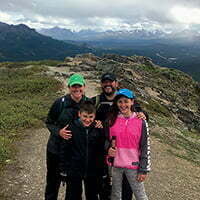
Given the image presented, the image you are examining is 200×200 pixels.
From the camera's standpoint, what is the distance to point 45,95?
95.0 ft

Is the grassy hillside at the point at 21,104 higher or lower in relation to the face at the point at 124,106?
lower

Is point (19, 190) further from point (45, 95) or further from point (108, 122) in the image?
point (45, 95)

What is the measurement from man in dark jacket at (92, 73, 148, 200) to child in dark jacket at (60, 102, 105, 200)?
0.49 m

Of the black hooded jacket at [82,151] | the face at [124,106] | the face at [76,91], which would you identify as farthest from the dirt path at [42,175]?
the face at [124,106]

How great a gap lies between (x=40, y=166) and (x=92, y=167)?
678cm

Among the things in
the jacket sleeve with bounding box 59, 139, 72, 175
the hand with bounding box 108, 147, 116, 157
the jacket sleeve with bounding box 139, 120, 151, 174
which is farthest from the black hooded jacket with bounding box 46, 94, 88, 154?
the jacket sleeve with bounding box 139, 120, 151, 174

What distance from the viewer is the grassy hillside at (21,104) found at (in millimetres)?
16531

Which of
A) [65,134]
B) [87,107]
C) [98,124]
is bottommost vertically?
[65,134]

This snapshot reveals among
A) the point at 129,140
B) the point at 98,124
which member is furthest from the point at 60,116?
the point at 129,140

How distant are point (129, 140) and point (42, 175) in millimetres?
6393

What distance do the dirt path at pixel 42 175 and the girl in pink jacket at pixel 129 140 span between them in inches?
171

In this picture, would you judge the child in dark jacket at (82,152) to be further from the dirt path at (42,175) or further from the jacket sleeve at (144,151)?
the dirt path at (42,175)

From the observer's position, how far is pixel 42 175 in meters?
12.0

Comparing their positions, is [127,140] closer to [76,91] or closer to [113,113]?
[113,113]
